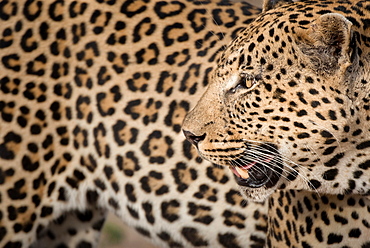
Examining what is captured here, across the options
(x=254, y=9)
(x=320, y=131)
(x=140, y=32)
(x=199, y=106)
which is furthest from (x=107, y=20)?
(x=320, y=131)

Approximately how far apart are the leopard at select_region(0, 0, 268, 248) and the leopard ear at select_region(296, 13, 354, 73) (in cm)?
176

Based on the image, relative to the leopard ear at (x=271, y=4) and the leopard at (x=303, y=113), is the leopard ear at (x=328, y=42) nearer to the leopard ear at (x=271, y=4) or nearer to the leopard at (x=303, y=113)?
the leopard at (x=303, y=113)

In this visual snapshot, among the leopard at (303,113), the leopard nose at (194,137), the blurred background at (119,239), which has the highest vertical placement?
the leopard at (303,113)

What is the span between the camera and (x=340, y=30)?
14.2ft

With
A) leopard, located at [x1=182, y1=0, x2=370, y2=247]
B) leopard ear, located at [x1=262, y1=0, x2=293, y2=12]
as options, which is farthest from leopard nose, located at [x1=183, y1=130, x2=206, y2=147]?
leopard ear, located at [x1=262, y1=0, x2=293, y2=12]

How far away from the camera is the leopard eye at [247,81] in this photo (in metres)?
4.70

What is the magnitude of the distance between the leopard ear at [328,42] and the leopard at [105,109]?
1758 mm

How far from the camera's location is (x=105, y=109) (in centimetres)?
639

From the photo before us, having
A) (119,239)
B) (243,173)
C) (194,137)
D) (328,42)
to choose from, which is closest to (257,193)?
(243,173)

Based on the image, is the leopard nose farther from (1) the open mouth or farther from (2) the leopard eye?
(2) the leopard eye

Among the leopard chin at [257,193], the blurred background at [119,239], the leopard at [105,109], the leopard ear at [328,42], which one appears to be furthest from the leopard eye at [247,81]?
the blurred background at [119,239]

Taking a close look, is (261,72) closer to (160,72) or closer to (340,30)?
(340,30)

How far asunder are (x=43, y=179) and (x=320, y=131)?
271cm

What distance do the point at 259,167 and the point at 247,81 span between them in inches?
22.5
